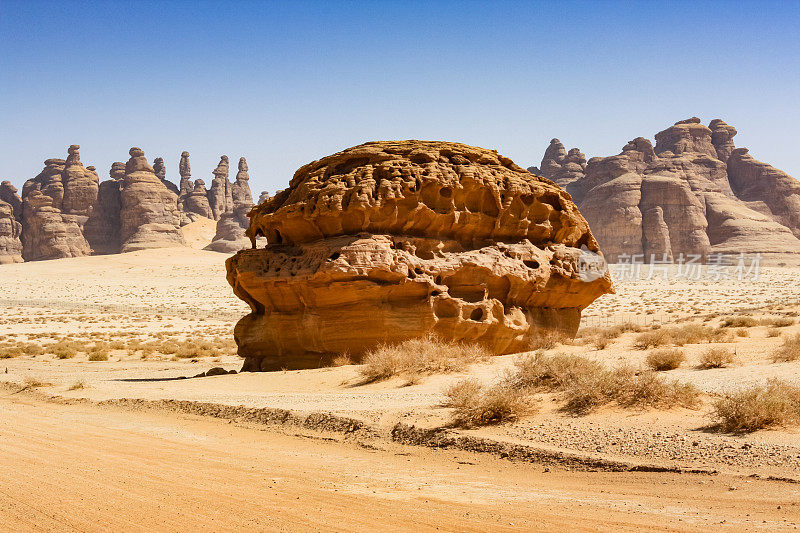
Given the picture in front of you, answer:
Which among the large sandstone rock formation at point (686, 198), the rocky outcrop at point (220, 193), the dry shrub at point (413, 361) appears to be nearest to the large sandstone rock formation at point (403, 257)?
the dry shrub at point (413, 361)

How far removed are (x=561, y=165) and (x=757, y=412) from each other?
118613mm

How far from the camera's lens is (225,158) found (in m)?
129

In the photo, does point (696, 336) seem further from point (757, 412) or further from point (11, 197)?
point (11, 197)

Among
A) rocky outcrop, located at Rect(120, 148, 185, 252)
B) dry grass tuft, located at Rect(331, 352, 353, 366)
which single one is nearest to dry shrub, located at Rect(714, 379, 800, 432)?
dry grass tuft, located at Rect(331, 352, 353, 366)

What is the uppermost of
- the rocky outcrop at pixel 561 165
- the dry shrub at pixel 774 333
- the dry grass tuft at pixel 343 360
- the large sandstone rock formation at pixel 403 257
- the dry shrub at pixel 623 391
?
the rocky outcrop at pixel 561 165

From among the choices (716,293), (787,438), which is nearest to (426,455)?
(787,438)

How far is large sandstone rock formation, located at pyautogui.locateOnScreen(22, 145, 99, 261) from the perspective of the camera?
9438 cm

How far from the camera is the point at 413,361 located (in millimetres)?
12031

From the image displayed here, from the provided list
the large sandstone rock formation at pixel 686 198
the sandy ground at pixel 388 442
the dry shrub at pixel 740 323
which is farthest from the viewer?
the large sandstone rock formation at pixel 686 198

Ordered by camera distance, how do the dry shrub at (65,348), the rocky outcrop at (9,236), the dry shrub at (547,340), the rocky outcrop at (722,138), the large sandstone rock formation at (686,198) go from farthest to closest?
the rocky outcrop at (722,138), the rocky outcrop at (9,236), the large sandstone rock formation at (686,198), the dry shrub at (65,348), the dry shrub at (547,340)

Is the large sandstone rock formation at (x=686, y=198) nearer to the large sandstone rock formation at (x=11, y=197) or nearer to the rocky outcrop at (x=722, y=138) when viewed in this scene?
the rocky outcrop at (x=722, y=138)

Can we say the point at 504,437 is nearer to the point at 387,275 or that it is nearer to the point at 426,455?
the point at 426,455

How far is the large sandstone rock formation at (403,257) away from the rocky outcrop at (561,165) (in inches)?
3813

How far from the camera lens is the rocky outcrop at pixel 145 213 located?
9475 cm
